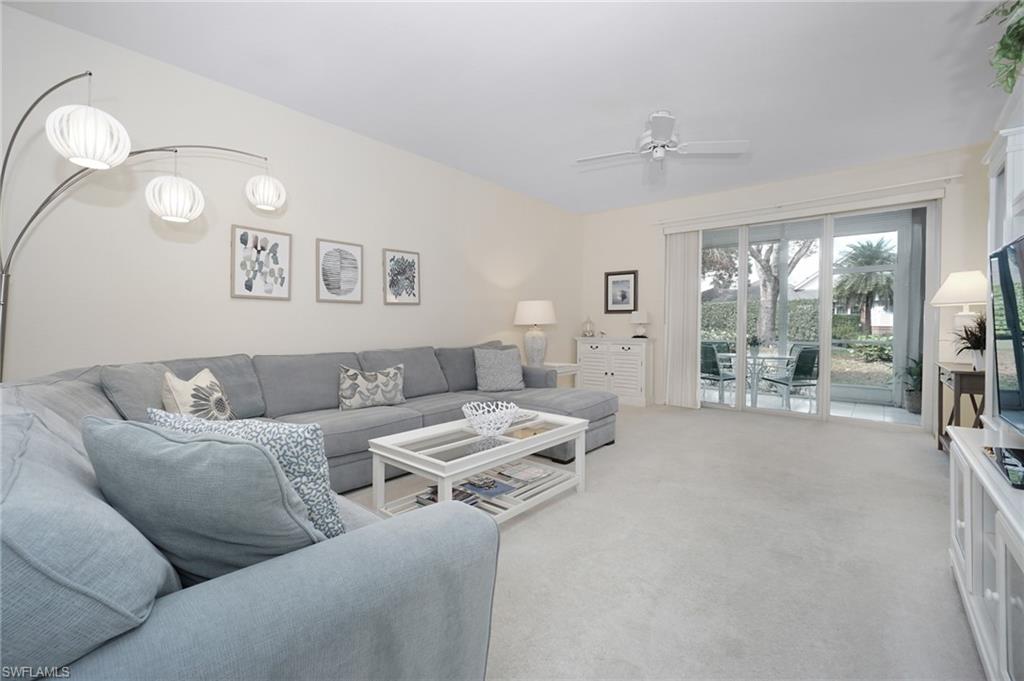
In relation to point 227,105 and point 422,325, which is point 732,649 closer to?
point 422,325

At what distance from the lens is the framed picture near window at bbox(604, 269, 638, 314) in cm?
596

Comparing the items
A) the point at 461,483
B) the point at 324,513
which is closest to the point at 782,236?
the point at 461,483

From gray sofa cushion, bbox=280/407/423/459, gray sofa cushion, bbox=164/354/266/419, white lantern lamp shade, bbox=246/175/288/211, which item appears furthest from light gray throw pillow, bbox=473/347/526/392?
white lantern lamp shade, bbox=246/175/288/211

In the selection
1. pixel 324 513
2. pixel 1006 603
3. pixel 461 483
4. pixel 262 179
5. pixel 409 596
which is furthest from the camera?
pixel 262 179

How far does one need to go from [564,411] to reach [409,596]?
2.55m

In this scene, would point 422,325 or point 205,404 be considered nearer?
point 205,404

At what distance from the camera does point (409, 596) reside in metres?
0.87

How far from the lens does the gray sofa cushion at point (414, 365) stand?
11.9 feet

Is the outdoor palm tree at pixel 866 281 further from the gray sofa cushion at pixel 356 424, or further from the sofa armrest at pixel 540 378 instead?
the gray sofa cushion at pixel 356 424

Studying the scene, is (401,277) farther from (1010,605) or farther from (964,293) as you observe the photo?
(964,293)

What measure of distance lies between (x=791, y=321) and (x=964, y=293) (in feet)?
5.22

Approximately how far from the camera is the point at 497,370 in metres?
4.19

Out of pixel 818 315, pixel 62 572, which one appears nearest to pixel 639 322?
pixel 818 315

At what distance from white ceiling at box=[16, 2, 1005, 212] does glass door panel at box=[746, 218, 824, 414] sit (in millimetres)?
1104
